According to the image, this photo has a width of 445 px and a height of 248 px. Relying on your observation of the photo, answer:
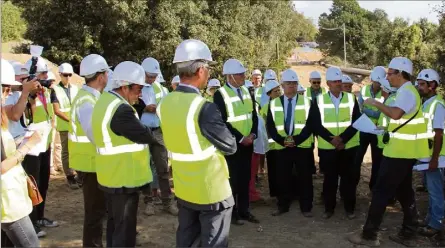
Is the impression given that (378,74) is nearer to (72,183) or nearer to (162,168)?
(162,168)

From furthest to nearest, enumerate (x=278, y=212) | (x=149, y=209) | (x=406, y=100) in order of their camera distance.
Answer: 1. (x=278, y=212)
2. (x=149, y=209)
3. (x=406, y=100)

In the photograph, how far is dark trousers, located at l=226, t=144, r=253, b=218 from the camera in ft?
18.5

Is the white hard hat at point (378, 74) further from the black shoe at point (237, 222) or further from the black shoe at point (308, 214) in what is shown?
the black shoe at point (237, 222)

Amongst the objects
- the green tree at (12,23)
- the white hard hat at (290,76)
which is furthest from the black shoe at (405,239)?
the green tree at (12,23)

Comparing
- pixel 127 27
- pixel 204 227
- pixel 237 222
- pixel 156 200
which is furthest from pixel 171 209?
pixel 127 27

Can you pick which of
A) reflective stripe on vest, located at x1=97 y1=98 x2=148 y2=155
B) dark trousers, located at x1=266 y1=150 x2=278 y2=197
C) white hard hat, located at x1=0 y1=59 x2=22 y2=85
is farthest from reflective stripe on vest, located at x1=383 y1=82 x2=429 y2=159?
white hard hat, located at x1=0 y1=59 x2=22 y2=85

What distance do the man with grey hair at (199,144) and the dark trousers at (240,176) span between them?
2.20m

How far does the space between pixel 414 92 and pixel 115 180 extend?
10.7ft

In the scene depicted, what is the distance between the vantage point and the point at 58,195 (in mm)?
7070

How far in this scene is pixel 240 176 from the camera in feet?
19.1

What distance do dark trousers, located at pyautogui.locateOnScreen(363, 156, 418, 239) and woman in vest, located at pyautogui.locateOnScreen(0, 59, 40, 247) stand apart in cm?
363

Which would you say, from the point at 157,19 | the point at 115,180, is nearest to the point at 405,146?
the point at 115,180

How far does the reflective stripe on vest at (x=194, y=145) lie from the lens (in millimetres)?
3182

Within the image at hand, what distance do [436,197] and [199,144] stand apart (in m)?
3.43
